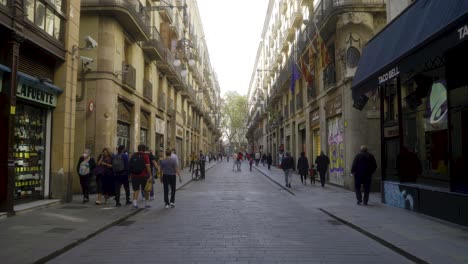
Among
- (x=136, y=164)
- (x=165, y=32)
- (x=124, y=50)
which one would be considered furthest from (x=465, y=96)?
(x=165, y=32)

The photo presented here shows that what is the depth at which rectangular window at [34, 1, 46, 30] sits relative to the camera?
1089 centimetres

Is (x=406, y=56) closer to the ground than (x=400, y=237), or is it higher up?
higher up

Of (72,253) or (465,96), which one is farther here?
(465,96)

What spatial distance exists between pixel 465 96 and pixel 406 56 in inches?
67.0

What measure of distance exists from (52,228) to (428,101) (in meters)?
9.62

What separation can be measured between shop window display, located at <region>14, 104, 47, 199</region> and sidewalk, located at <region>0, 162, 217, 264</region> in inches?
34.3

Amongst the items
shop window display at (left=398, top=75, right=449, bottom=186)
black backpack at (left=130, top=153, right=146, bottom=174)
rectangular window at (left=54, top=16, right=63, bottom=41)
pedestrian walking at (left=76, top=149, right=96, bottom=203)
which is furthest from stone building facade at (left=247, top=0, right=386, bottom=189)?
rectangular window at (left=54, top=16, right=63, bottom=41)

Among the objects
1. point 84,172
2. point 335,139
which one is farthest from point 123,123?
point 335,139

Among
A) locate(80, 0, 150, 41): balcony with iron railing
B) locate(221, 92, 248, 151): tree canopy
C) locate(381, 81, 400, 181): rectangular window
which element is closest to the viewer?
locate(381, 81, 400, 181): rectangular window

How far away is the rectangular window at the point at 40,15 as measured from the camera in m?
10.9

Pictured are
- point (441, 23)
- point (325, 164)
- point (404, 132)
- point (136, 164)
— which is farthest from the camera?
point (325, 164)

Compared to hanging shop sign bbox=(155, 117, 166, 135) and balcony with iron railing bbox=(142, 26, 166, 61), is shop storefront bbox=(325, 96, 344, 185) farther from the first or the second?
hanging shop sign bbox=(155, 117, 166, 135)

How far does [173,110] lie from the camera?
99.3 feet

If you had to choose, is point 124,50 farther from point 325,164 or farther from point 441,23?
point 441,23
